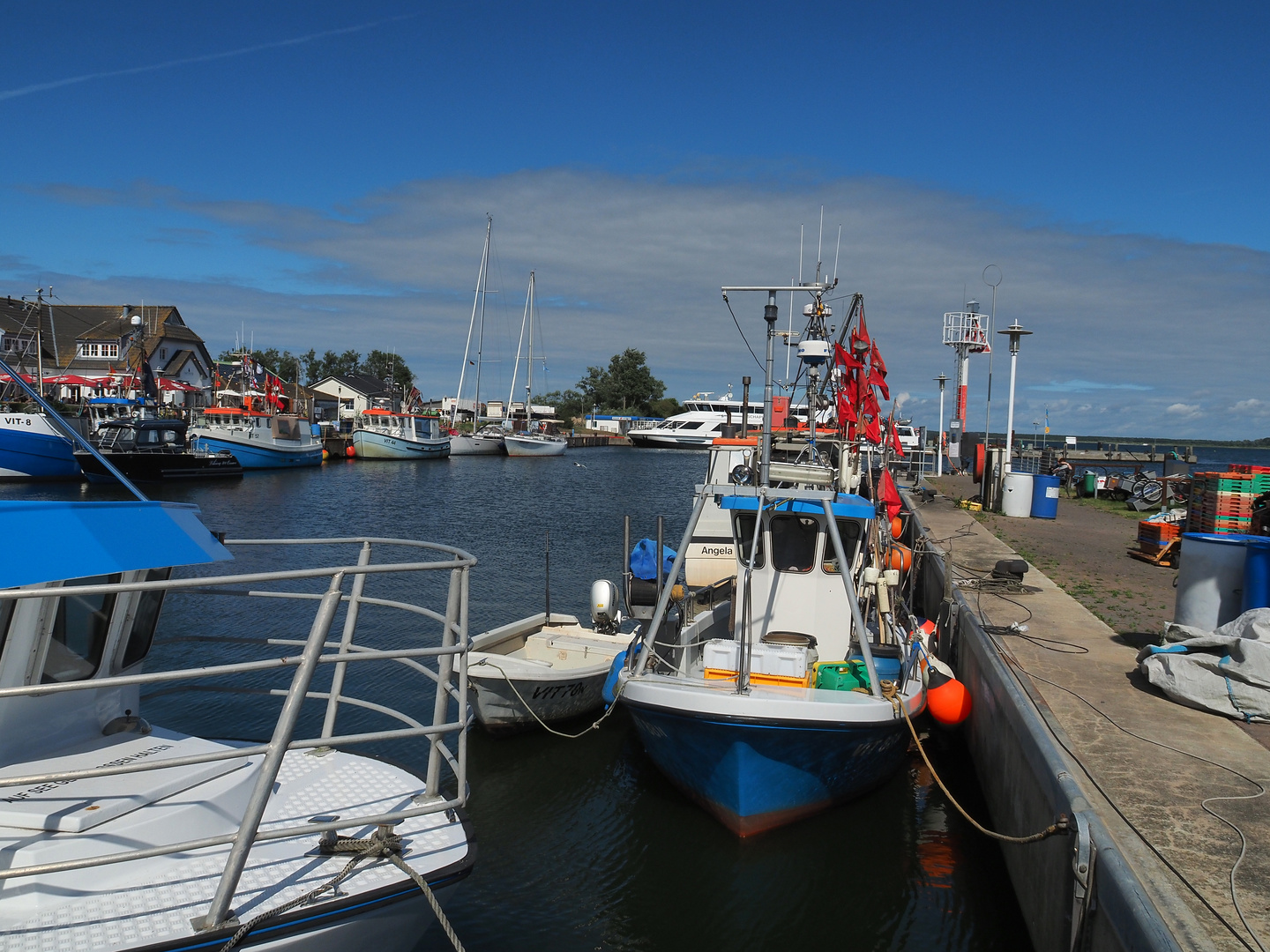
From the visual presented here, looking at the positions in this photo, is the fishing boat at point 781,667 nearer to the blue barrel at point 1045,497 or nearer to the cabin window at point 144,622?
the cabin window at point 144,622

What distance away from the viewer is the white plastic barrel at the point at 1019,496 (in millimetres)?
22516

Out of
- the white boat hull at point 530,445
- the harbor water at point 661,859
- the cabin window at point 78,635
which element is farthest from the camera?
the white boat hull at point 530,445

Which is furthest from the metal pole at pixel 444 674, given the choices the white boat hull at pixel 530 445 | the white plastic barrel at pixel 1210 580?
the white boat hull at pixel 530 445

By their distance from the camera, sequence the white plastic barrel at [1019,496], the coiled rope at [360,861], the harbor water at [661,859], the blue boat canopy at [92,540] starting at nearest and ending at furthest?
the coiled rope at [360,861] → the blue boat canopy at [92,540] → the harbor water at [661,859] → the white plastic barrel at [1019,496]

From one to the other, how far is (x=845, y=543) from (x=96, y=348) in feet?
218

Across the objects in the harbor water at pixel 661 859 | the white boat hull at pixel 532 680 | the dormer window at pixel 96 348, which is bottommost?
the harbor water at pixel 661 859

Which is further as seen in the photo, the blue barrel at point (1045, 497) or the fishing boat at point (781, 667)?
the blue barrel at point (1045, 497)

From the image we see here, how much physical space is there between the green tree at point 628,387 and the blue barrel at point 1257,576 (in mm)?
121667

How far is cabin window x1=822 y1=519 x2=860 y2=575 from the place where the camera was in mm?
9602

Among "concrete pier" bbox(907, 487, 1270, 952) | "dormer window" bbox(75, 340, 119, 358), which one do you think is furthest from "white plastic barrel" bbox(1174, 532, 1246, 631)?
"dormer window" bbox(75, 340, 119, 358)

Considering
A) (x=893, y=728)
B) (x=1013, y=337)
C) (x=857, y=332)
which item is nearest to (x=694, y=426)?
(x=1013, y=337)

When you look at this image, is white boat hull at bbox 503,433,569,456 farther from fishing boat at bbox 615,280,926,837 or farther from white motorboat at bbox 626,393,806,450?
fishing boat at bbox 615,280,926,837

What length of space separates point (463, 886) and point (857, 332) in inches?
440

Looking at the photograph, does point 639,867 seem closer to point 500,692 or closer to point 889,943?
point 889,943
